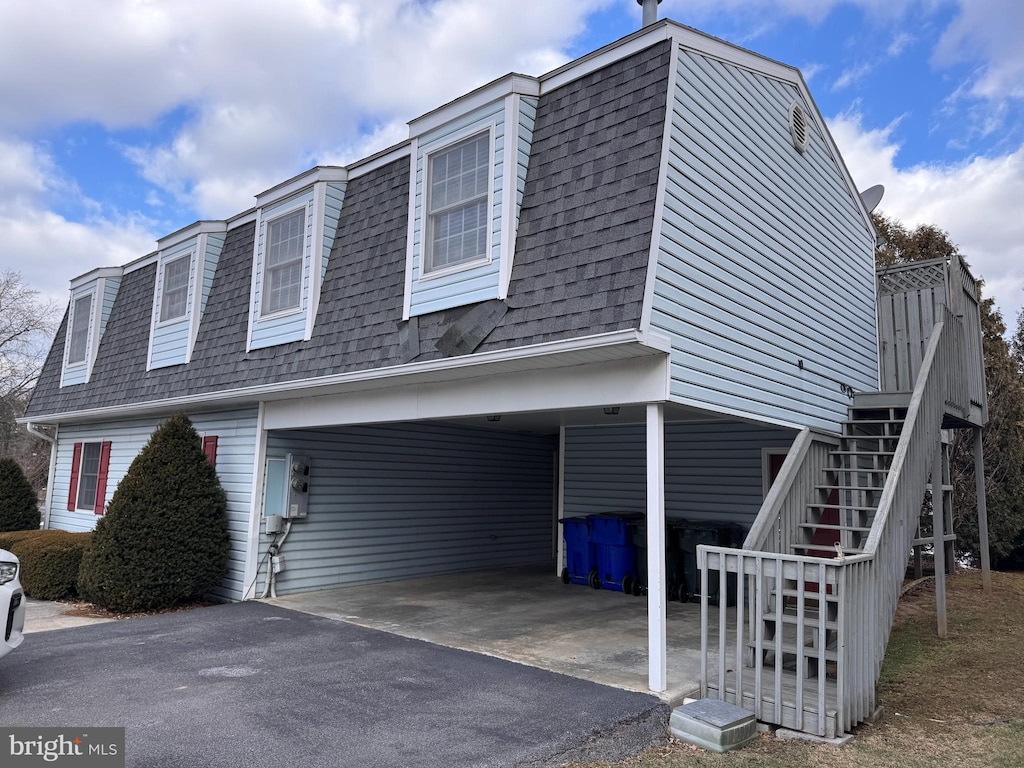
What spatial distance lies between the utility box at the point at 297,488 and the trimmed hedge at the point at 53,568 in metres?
2.77

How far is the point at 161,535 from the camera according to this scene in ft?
25.3

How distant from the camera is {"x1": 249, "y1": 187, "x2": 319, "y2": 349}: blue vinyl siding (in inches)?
313

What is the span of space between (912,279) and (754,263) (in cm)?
411

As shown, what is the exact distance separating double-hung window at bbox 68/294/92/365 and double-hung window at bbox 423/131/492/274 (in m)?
8.77

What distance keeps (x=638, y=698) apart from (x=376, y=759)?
1.83m

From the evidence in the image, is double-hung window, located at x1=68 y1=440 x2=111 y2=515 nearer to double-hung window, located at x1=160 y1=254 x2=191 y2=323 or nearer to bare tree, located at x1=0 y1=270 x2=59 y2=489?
double-hung window, located at x1=160 y1=254 x2=191 y2=323

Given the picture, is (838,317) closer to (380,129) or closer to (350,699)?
Answer: (350,699)

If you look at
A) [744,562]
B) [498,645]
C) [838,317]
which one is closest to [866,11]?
[838,317]

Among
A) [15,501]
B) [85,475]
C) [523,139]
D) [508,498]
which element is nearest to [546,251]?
[523,139]

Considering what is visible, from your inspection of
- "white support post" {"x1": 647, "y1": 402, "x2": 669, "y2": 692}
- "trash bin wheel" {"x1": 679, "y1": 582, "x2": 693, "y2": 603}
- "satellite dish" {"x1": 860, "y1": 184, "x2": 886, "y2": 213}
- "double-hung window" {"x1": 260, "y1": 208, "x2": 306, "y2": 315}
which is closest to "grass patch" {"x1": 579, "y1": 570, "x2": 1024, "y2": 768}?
"white support post" {"x1": 647, "y1": 402, "x2": 669, "y2": 692}

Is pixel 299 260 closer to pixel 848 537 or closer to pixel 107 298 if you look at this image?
A: pixel 107 298

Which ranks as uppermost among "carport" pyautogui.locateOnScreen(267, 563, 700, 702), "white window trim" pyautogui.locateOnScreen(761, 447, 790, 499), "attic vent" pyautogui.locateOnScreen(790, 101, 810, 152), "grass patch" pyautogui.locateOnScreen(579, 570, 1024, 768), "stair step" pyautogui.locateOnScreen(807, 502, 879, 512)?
"attic vent" pyautogui.locateOnScreen(790, 101, 810, 152)

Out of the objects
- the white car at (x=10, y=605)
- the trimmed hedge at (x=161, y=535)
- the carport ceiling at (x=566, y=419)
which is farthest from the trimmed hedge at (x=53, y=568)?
the carport ceiling at (x=566, y=419)

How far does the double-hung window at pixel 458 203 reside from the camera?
624 centimetres
